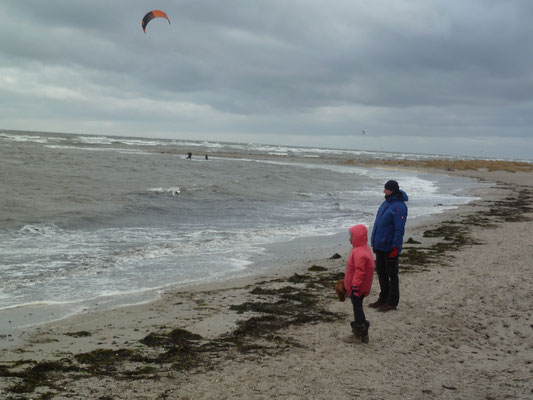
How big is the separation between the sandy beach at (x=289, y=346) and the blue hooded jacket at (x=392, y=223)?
936 millimetres

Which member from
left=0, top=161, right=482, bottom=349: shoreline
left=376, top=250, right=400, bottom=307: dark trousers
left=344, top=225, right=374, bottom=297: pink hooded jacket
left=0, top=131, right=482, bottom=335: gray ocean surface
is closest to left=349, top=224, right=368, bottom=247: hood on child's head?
left=344, top=225, right=374, bottom=297: pink hooded jacket

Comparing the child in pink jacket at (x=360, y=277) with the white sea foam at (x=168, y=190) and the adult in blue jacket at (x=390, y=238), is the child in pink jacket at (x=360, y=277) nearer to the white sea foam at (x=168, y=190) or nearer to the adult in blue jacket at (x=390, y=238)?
the adult in blue jacket at (x=390, y=238)

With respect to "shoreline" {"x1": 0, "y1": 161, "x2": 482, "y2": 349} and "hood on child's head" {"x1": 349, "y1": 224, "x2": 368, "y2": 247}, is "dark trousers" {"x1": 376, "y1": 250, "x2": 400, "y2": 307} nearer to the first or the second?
"hood on child's head" {"x1": 349, "y1": 224, "x2": 368, "y2": 247}

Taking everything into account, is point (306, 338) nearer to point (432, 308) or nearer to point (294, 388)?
point (294, 388)

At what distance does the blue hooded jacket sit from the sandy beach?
94cm

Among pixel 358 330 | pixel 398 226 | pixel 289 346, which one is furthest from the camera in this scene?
pixel 398 226

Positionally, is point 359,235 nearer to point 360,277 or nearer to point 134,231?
point 360,277

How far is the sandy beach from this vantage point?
4.20 metres

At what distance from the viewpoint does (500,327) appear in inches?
233

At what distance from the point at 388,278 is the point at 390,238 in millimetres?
648

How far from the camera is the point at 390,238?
6.41 m

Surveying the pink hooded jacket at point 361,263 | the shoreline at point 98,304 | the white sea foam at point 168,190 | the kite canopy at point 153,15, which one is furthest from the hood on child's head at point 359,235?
the white sea foam at point 168,190

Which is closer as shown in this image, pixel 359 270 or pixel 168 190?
pixel 359 270

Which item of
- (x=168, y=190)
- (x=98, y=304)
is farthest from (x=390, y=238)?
(x=168, y=190)
